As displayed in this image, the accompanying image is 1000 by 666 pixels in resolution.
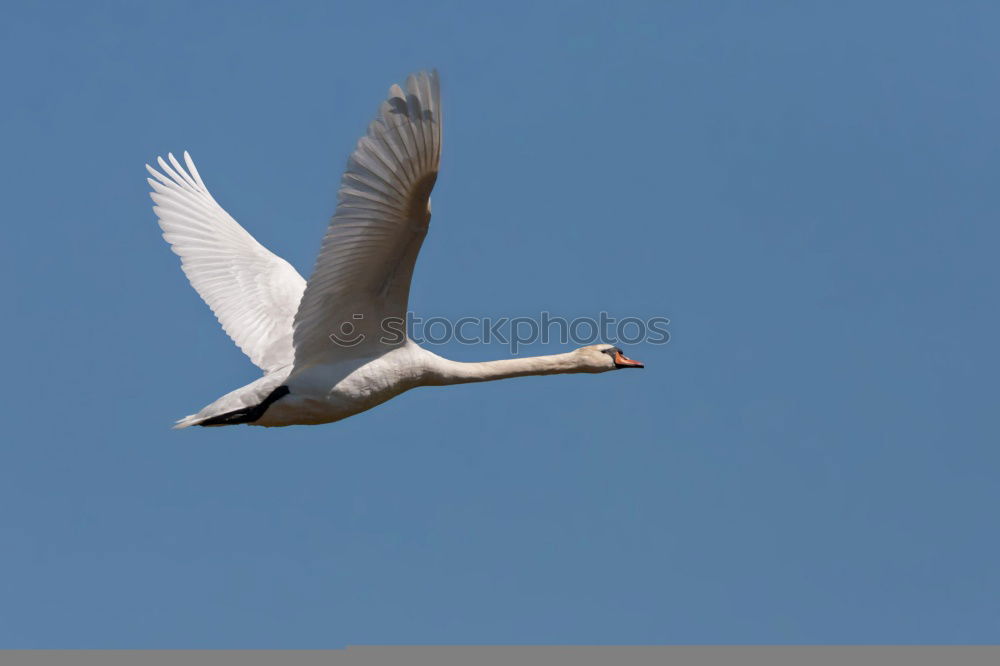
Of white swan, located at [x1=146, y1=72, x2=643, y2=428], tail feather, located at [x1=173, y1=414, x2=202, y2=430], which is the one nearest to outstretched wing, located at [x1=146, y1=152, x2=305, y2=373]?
white swan, located at [x1=146, y1=72, x2=643, y2=428]

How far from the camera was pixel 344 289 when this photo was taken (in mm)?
14000

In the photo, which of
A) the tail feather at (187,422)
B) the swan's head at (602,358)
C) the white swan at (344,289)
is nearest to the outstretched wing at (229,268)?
the white swan at (344,289)

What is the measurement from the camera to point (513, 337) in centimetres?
1738

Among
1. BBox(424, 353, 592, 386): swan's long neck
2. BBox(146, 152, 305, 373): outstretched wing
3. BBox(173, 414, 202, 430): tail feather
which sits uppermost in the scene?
BBox(146, 152, 305, 373): outstretched wing

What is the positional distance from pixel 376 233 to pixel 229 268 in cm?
554

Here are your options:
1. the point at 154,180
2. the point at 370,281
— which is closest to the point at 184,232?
the point at 154,180

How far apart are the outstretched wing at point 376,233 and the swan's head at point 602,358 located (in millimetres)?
2550

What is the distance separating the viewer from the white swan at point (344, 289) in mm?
12297

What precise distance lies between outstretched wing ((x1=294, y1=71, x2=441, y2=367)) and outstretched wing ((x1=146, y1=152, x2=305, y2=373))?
77.0 inches

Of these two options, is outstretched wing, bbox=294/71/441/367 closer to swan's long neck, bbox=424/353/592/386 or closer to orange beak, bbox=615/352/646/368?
swan's long neck, bbox=424/353/592/386

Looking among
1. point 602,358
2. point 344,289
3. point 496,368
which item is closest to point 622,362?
point 602,358

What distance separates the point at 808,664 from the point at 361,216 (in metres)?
14.4

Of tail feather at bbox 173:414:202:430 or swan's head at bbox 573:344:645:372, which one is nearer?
tail feather at bbox 173:414:202:430

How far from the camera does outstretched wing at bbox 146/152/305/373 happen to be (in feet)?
55.7
